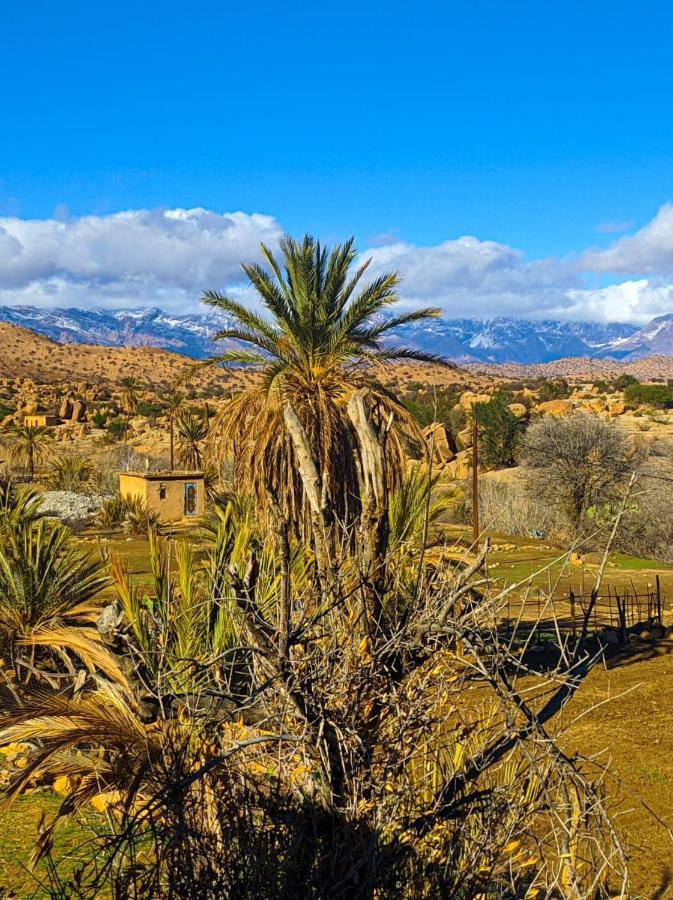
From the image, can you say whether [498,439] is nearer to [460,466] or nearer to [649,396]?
[460,466]

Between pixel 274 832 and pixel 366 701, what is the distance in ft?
2.24

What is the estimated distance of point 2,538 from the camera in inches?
408

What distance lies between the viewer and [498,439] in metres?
49.2

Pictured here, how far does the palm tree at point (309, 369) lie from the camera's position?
1246 centimetres

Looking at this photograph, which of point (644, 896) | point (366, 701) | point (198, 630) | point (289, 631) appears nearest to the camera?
point (289, 631)

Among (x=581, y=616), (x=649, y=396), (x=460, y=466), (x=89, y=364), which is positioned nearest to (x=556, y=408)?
(x=649, y=396)

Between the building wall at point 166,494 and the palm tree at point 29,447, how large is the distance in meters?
15.6

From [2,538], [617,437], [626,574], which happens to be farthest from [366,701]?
[617,437]

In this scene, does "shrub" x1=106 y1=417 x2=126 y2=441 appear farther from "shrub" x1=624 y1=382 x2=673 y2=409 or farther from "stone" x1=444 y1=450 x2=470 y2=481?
"shrub" x1=624 y1=382 x2=673 y2=409

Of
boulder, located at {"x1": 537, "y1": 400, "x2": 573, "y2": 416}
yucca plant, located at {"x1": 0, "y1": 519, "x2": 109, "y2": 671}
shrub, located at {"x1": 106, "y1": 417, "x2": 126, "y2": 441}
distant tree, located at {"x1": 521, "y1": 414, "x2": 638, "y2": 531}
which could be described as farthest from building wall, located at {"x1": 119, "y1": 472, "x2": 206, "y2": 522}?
shrub, located at {"x1": 106, "y1": 417, "x2": 126, "y2": 441}

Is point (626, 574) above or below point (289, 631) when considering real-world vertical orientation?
below

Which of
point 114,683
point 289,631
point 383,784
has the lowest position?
point 114,683

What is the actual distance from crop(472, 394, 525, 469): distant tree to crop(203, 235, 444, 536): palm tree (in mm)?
34445

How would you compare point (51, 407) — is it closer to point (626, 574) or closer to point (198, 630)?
point (626, 574)
